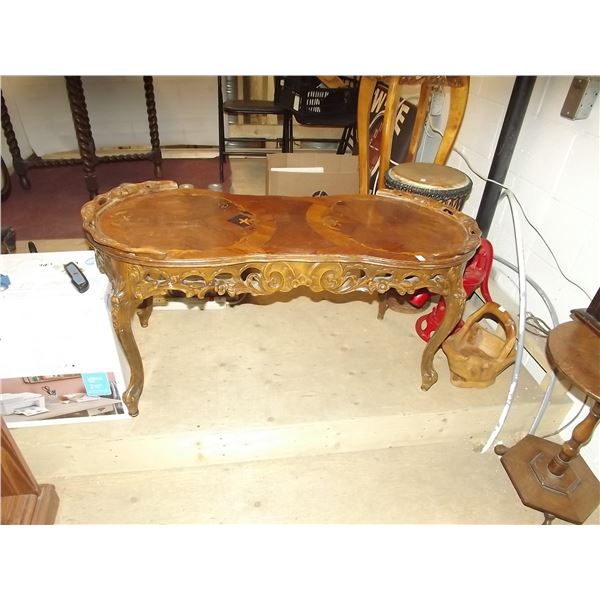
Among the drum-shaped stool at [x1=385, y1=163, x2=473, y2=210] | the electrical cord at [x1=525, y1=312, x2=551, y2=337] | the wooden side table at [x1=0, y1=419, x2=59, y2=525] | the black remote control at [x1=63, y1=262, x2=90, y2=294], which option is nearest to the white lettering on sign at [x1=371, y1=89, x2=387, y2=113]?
the drum-shaped stool at [x1=385, y1=163, x2=473, y2=210]

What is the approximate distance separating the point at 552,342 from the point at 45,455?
1.73 meters

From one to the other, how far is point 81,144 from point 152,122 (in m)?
0.70

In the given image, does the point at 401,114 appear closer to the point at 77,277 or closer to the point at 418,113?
the point at 418,113

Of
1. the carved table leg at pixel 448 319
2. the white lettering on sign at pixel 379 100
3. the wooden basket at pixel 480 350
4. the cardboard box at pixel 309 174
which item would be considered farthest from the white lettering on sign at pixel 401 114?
the carved table leg at pixel 448 319

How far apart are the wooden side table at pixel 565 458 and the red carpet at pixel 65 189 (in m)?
2.67

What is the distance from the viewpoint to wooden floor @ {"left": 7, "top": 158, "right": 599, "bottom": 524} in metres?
1.56

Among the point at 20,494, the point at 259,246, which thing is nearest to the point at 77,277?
the point at 259,246

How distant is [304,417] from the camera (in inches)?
66.0

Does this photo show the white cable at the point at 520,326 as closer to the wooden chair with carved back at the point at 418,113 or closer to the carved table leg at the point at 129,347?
the wooden chair with carved back at the point at 418,113

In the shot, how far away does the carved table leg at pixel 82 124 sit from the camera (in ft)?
8.63

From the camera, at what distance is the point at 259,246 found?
1.39m
